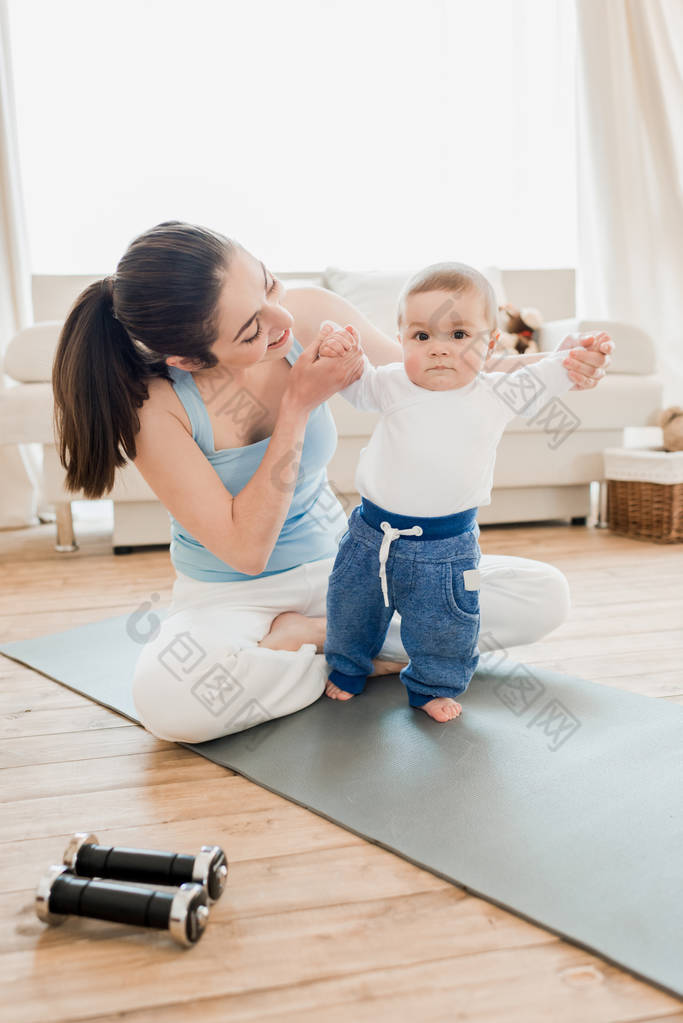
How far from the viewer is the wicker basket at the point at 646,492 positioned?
93.9 inches

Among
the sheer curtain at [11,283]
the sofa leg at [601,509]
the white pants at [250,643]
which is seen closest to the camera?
the white pants at [250,643]

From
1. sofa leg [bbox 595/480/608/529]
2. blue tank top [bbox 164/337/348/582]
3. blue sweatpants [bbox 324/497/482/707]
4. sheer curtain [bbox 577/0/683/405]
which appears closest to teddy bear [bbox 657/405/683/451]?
sofa leg [bbox 595/480/608/529]

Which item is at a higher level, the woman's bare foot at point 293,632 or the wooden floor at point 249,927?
the woman's bare foot at point 293,632

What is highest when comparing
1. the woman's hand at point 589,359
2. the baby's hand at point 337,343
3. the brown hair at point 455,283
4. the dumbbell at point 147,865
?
the brown hair at point 455,283

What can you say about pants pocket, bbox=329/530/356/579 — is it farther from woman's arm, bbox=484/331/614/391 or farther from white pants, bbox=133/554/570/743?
woman's arm, bbox=484/331/614/391

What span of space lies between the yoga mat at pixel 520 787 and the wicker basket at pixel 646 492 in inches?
46.6

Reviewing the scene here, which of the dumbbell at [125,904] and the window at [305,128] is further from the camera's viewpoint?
the window at [305,128]

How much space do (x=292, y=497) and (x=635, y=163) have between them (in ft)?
9.33

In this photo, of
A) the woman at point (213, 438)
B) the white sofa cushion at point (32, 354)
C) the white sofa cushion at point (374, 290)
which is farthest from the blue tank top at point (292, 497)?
the white sofa cushion at point (374, 290)

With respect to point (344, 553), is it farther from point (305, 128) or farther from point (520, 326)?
point (305, 128)

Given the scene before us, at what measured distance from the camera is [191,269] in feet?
3.33

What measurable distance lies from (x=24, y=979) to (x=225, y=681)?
470mm

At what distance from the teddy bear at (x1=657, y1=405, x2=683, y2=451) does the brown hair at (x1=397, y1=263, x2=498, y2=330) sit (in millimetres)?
1598

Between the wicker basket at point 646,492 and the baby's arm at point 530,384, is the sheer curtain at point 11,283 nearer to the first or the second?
the wicker basket at point 646,492
